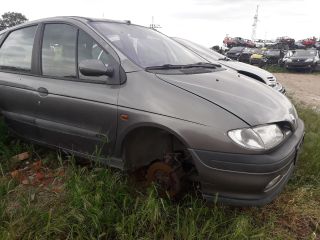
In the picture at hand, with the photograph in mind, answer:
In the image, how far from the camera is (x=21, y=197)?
288 centimetres

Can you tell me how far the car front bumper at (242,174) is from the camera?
2514mm

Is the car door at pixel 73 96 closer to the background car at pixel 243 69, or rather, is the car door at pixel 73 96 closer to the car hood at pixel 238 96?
the car hood at pixel 238 96

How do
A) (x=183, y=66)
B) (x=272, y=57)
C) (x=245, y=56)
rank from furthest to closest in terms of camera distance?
(x=245, y=56) → (x=272, y=57) → (x=183, y=66)

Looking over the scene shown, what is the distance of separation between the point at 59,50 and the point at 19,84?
62cm

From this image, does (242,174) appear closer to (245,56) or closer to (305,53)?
(305,53)

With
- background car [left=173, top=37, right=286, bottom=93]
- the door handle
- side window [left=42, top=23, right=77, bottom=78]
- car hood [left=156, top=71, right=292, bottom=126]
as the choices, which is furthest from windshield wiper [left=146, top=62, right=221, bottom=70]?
background car [left=173, top=37, right=286, bottom=93]

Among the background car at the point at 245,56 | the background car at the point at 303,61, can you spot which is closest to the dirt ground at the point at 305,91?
the background car at the point at 303,61

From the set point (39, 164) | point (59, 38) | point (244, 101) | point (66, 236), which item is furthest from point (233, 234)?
point (59, 38)

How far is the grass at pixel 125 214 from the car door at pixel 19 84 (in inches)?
27.1

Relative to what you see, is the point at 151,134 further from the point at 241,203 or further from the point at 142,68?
the point at 241,203

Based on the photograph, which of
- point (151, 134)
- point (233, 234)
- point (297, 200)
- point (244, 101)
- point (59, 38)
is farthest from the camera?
point (59, 38)

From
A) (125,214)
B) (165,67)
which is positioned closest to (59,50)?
(165,67)

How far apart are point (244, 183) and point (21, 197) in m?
1.72

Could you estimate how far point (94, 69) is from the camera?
296 centimetres
